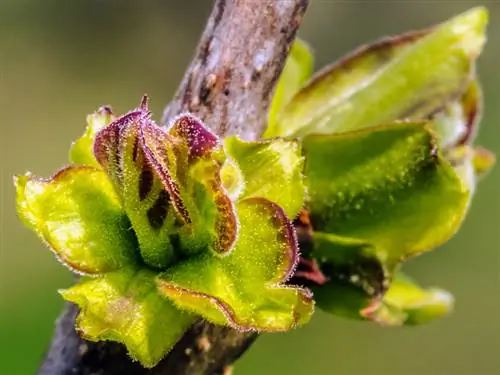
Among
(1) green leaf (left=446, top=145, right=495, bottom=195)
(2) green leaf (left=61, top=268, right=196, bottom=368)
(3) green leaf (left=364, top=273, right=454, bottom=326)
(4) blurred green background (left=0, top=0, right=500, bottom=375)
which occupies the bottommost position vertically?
(4) blurred green background (left=0, top=0, right=500, bottom=375)

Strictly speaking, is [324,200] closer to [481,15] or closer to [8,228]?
[481,15]

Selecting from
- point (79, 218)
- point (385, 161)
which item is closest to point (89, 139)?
point (79, 218)

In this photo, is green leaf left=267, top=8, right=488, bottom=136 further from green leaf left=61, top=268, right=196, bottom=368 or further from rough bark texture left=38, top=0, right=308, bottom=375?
green leaf left=61, top=268, right=196, bottom=368

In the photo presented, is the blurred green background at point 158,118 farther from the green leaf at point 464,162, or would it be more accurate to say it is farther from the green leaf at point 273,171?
the green leaf at point 273,171

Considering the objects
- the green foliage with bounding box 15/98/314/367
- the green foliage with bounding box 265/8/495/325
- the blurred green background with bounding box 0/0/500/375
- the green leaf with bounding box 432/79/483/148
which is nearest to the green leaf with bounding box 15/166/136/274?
the green foliage with bounding box 15/98/314/367

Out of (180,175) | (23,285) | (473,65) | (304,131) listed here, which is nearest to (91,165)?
(180,175)
